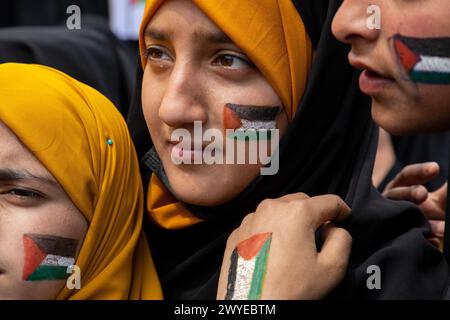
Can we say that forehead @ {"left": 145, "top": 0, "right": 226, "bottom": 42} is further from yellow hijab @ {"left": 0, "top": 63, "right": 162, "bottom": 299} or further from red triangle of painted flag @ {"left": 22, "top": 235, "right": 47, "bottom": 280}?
red triangle of painted flag @ {"left": 22, "top": 235, "right": 47, "bottom": 280}

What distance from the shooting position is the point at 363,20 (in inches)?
57.1

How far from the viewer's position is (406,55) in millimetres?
1404

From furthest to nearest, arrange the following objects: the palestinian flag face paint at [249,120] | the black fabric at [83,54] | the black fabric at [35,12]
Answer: the black fabric at [35,12], the black fabric at [83,54], the palestinian flag face paint at [249,120]

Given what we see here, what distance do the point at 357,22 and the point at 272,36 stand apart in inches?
8.3

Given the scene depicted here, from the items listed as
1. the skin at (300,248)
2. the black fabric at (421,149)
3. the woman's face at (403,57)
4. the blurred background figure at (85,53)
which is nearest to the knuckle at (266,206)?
the skin at (300,248)

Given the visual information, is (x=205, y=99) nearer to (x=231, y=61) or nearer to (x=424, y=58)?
(x=231, y=61)

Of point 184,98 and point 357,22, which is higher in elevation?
point 357,22

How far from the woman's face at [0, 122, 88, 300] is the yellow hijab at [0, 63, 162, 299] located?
0.02m

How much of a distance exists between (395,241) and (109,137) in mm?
599

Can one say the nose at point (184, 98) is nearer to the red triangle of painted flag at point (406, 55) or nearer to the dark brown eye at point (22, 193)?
the dark brown eye at point (22, 193)

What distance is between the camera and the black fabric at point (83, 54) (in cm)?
239

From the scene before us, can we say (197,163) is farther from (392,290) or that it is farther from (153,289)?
(392,290)

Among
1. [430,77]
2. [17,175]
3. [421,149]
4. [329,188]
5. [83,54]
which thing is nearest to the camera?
[430,77]

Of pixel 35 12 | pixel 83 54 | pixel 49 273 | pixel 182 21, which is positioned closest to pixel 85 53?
pixel 83 54
